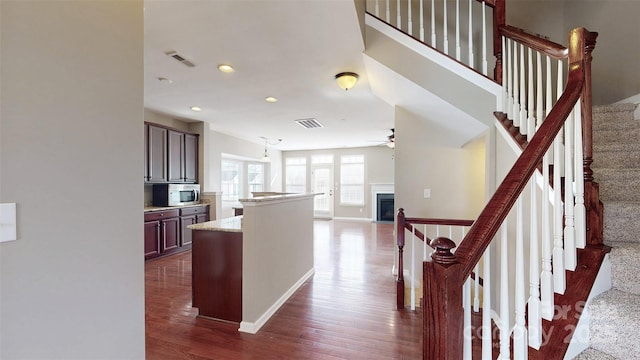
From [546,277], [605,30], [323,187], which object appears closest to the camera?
[546,277]

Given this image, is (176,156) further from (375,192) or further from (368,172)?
(375,192)

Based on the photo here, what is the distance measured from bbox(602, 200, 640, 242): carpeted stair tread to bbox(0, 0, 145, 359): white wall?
2325 mm

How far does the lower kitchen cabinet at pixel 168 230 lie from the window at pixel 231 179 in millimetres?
1880

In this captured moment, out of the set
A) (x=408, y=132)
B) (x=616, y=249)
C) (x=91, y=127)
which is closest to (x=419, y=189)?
(x=408, y=132)

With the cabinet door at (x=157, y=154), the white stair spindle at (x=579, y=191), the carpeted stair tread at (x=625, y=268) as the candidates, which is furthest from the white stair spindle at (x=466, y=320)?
the cabinet door at (x=157, y=154)

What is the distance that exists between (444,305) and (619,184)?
5.83 feet

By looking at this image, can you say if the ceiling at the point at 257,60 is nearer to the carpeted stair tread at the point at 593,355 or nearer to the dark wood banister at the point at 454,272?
the dark wood banister at the point at 454,272

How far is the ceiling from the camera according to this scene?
2031 mm

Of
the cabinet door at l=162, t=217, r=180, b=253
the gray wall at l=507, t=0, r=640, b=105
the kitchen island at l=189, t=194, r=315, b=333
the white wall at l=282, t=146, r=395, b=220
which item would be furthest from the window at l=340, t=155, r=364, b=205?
the kitchen island at l=189, t=194, r=315, b=333

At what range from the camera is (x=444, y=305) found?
871mm

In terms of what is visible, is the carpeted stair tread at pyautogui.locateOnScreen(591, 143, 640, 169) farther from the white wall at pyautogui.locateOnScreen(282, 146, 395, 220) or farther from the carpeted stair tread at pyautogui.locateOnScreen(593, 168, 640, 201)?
the white wall at pyautogui.locateOnScreen(282, 146, 395, 220)

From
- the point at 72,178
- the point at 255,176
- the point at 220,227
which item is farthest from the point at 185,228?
the point at 72,178

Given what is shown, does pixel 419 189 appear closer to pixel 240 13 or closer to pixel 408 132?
pixel 408 132

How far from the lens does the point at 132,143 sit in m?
1.09
